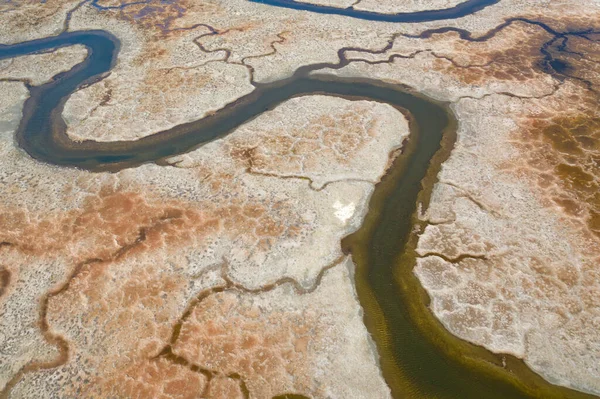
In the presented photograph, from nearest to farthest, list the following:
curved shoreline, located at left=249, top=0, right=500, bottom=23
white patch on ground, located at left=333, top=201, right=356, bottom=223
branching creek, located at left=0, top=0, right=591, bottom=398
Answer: branching creek, located at left=0, top=0, right=591, bottom=398 < white patch on ground, located at left=333, top=201, right=356, bottom=223 < curved shoreline, located at left=249, top=0, right=500, bottom=23

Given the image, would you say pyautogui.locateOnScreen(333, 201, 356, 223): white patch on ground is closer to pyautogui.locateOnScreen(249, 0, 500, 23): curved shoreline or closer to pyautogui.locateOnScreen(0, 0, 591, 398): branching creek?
pyautogui.locateOnScreen(0, 0, 591, 398): branching creek

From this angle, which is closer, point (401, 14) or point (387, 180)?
point (387, 180)

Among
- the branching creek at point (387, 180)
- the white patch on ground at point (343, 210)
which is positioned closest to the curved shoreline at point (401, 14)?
the branching creek at point (387, 180)

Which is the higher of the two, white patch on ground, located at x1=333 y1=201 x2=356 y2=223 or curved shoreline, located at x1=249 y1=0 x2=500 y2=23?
curved shoreline, located at x1=249 y1=0 x2=500 y2=23

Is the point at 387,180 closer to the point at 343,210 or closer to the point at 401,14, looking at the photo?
the point at 343,210

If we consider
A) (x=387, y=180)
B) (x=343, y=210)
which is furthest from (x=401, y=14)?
(x=343, y=210)

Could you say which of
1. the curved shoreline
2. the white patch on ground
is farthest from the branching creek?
the curved shoreline
